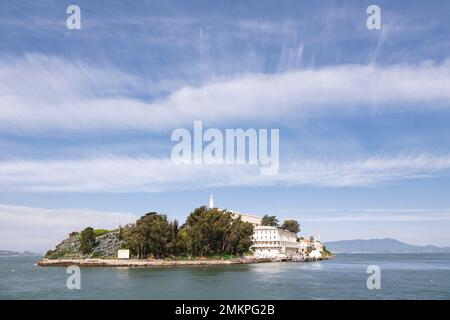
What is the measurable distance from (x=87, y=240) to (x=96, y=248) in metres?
3.85

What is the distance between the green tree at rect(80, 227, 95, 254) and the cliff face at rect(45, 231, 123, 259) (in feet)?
3.61

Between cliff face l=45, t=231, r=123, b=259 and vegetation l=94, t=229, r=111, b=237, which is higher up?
vegetation l=94, t=229, r=111, b=237

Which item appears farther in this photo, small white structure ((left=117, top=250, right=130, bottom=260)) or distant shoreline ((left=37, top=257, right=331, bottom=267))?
small white structure ((left=117, top=250, right=130, bottom=260))

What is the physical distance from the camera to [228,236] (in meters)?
128

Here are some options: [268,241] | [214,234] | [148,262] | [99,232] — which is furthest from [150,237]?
[268,241]

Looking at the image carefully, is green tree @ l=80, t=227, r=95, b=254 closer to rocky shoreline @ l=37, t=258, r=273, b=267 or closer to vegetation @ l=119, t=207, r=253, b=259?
rocky shoreline @ l=37, t=258, r=273, b=267

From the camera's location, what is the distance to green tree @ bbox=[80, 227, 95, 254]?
14412 cm

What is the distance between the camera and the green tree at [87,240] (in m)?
144

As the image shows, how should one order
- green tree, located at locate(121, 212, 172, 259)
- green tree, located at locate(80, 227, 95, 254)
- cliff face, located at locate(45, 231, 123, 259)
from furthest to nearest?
green tree, located at locate(80, 227, 95, 254) → cliff face, located at locate(45, 231, 123, 259) → green tree, located at locate(121, 212, 172, 259)

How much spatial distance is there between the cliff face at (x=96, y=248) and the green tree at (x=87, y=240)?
1.10m

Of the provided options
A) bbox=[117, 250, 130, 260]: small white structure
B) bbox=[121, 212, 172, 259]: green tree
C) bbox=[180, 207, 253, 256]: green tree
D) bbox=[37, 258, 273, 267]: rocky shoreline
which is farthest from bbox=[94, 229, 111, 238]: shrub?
bbox=[180, 207, 253, 256]: green tree

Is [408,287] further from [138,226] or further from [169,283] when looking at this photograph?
[138,226]
